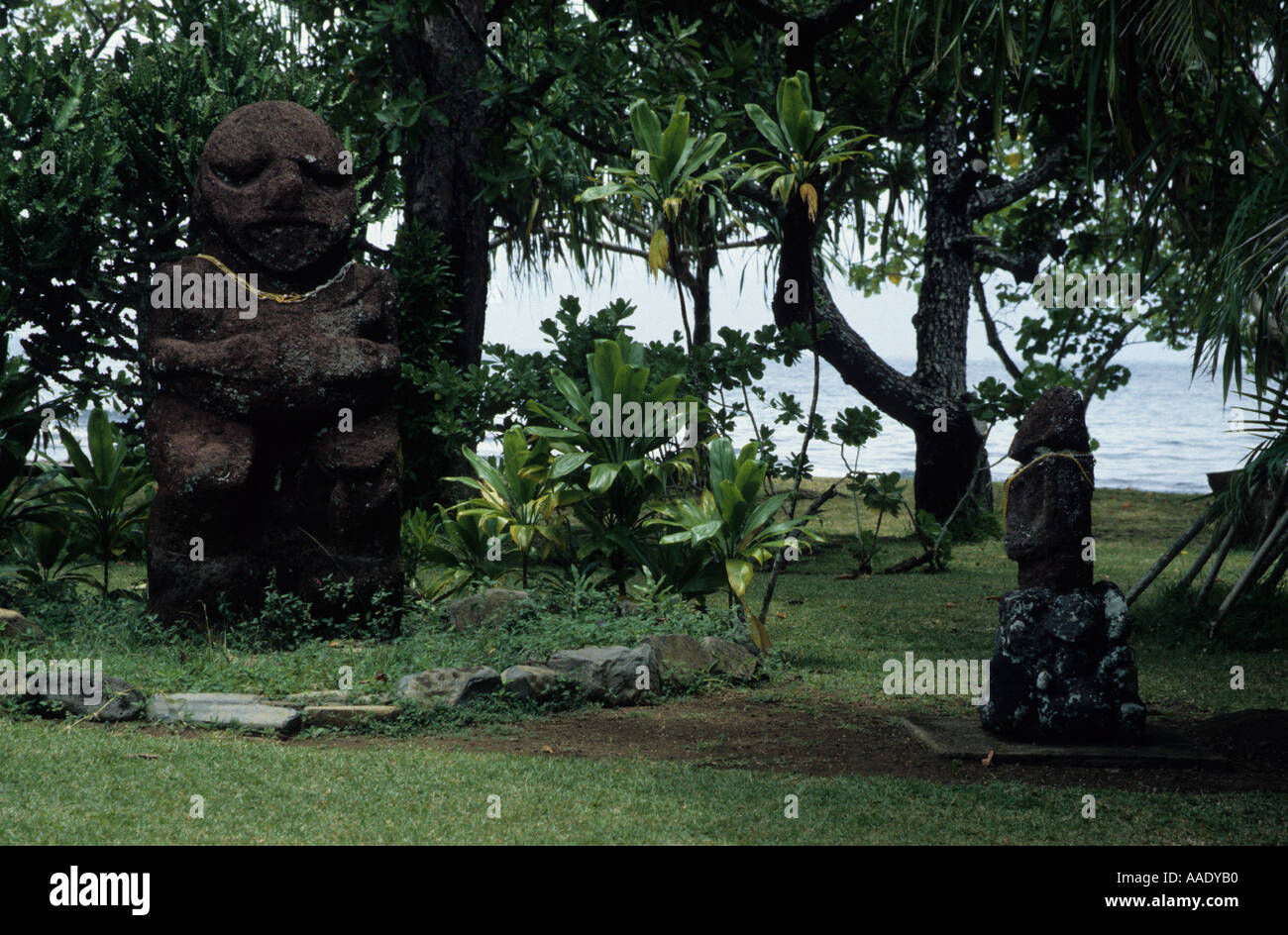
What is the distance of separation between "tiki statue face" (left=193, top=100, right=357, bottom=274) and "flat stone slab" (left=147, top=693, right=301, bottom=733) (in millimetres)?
3008

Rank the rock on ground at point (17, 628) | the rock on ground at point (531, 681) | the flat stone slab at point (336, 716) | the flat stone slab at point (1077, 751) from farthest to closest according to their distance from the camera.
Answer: the rock on ground at point (17, 628) < the rock on ground at point (531, 681) < the flat stone slab at point (336, 716) < the flat stone slab at point (1077, 751)

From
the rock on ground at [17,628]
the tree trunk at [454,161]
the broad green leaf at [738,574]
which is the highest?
the tree trunk at [454,161]

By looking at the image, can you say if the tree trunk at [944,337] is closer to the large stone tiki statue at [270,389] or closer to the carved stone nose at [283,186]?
the large stone tiki statue at [270,389]

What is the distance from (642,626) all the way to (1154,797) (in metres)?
3.47

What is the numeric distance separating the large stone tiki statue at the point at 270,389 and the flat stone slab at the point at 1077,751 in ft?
13.0

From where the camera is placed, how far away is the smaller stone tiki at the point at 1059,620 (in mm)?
6293

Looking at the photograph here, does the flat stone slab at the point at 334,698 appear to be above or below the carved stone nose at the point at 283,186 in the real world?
below

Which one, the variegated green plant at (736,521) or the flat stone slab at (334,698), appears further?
the variegated green plant at (736,521)

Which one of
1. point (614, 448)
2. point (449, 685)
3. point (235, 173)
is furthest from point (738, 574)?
point (235, 173)

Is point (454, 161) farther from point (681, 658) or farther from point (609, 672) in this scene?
point (609, 672)

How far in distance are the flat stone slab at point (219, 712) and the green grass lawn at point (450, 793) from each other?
0.51 ft

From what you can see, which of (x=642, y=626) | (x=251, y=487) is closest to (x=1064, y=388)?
(x=642, y=626)

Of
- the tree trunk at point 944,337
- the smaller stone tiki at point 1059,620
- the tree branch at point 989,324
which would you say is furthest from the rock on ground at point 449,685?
the tree branch at point 989,324

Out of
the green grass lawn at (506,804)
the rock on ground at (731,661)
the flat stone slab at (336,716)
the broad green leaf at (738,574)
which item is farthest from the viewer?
the broad green leaf at (738,574)
